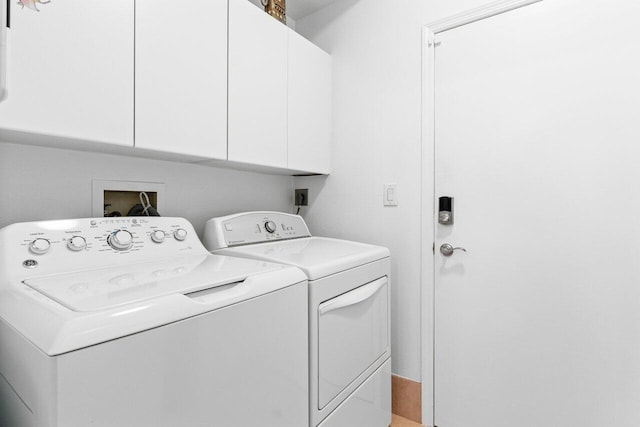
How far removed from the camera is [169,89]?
3.76ft

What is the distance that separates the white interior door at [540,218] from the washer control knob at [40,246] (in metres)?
1.56

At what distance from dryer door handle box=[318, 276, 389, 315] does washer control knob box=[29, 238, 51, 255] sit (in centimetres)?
83

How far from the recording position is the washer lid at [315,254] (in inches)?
44.9

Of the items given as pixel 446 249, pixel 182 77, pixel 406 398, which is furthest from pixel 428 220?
pixel 182 77

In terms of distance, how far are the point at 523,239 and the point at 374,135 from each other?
2.98 ft

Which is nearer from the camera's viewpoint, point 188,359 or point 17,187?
point 188,359

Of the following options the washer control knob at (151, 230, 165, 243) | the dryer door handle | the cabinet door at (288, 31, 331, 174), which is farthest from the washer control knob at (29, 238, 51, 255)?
the cabinet door at (288, 31, 331, 174)

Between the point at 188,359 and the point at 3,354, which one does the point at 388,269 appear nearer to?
the point at 188,359

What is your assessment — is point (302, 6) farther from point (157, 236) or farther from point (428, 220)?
point (157, 236)

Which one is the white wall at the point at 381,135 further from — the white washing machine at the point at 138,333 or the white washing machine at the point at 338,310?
the white washing machine at the point at 138,333

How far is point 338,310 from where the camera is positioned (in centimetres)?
120

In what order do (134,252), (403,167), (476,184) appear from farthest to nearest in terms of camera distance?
1. (403,167)
2. (476,184)
3. (134,252)

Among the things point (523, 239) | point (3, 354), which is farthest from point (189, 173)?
point (523, 239)

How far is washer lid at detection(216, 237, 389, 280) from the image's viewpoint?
1.14 m
